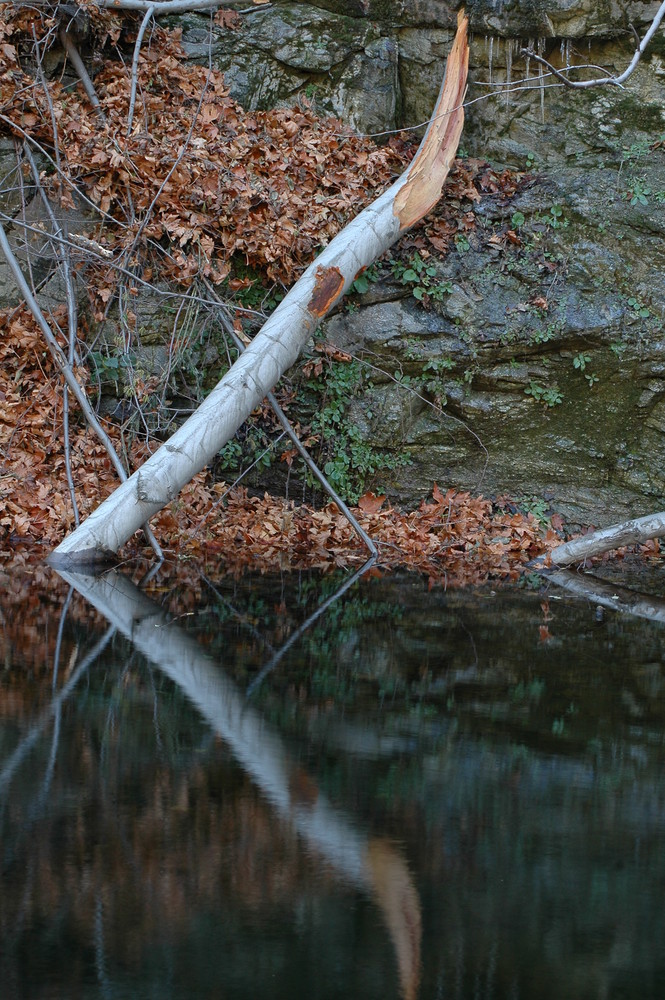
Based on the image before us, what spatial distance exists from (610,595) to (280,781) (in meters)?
4.26

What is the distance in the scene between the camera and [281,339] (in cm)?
786

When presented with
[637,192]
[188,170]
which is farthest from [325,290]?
[637,192]

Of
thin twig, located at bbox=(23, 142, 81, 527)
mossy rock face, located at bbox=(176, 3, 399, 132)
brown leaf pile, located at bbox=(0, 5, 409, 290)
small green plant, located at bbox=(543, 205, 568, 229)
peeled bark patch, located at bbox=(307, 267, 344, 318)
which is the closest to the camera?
thin twig, located at bbox=(23, 142, 81, 527)

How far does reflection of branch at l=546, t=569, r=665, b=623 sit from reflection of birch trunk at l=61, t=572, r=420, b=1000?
3.09 meters

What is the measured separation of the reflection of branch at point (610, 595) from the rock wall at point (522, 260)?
5.90 ft

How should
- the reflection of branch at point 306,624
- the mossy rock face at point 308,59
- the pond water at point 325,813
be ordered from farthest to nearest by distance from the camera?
the mossy rock face at point 308,59, the reflection of branch at point 306,624, the pond water at point 325,813

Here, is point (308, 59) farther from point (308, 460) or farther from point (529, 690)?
point (529, 690)

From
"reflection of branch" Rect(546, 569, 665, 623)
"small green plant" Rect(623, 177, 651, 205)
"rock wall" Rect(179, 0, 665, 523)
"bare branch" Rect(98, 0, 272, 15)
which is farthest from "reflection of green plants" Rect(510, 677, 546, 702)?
"bare branch" Rect(98, 0, 272, 15)

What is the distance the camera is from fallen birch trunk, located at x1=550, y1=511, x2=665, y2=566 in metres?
7.37

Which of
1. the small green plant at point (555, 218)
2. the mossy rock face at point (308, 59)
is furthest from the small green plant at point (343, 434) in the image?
the mossy rock face at point (308, 59)

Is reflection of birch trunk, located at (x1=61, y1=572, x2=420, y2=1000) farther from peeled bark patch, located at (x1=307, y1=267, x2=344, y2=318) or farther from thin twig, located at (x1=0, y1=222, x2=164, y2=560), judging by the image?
peeled bark patch, located at (x1=307, y1=267, x2=344, y2=318)

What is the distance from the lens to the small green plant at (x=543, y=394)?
9234 mm

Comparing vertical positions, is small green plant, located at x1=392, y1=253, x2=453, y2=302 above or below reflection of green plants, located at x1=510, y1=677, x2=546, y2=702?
above

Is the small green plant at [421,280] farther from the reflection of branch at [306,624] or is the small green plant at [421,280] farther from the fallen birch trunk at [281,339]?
the reflection of branch at [306,624]
